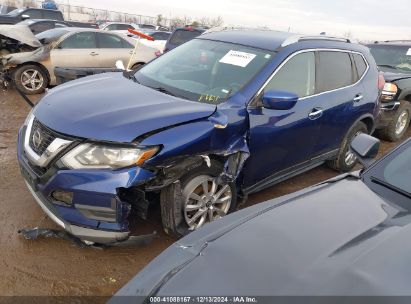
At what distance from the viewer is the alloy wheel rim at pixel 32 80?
8484mm

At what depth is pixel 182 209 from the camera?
3.09 m

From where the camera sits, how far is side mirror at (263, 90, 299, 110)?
3.30 metres

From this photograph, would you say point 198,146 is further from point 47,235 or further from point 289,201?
point 47,235

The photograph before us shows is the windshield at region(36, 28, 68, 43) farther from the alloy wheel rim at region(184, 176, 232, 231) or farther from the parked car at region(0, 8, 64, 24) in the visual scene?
the parked car at region(0, 8, 64, 24)

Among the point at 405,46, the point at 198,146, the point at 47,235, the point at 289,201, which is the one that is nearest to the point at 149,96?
the point at 198,146

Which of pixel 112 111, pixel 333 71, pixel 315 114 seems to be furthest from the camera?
pixel 333 71

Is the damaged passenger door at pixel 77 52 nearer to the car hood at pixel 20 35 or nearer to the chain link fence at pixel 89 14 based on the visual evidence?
the car hood at pixel 20 35

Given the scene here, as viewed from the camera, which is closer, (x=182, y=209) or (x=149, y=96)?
→ (x=182, y=209)

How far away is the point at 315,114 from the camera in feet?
13.1

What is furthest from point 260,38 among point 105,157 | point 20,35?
point 20,35

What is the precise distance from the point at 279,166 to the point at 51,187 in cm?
219

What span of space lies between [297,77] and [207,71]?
0.93m

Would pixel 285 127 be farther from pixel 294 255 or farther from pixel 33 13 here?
pixel 33 13

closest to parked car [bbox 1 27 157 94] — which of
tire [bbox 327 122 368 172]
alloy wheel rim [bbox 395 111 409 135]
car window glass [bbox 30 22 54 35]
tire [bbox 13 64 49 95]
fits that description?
tire [bbox 13 64 49 95]
